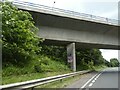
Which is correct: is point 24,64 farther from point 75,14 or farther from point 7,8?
point 75,14

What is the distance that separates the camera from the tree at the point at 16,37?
23.5 metres

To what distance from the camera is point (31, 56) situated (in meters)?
26.7

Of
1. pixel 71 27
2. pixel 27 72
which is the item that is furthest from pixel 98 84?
pixel 71 27

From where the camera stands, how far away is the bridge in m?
32.2

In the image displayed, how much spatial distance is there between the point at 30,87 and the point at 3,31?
12810 millimetres

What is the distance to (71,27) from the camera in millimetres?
36719

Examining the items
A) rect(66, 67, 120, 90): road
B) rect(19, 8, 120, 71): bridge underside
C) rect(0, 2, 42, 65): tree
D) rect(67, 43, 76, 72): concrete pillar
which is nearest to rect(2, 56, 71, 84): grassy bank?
rect(0, 2, 42, 65): tree

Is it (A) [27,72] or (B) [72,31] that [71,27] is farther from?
(A) [27,72]

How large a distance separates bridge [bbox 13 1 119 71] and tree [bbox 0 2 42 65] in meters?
4.32

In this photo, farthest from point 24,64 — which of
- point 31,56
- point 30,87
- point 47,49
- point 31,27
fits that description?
point 47,49

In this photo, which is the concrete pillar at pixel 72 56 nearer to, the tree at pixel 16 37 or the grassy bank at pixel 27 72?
the grassy bank at pixel 27 72

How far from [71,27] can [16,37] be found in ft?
43.5

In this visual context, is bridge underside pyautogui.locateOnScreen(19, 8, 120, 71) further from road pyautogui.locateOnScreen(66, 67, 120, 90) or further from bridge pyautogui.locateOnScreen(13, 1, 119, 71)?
road pyautogui.locateOnScreen(66, 67, 120, 90)

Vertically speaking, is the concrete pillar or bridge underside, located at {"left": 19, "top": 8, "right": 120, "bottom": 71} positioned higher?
bridge underside, located at {"left": 19, "top": 8, "right": 120, "bottom": 71}
